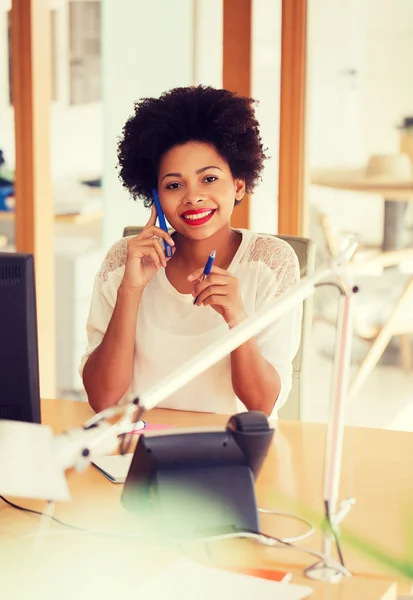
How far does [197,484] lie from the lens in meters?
1.08

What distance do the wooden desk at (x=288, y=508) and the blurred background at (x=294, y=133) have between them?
1.24 meters

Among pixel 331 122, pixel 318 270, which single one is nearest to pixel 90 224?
pixel 331 122

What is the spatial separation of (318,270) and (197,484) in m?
0.32

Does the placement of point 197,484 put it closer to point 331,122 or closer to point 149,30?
point 331,122

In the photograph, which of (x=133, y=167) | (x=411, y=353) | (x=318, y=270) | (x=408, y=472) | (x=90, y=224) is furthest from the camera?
(x=90, y=224)

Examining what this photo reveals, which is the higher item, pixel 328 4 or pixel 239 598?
pixel 328 4

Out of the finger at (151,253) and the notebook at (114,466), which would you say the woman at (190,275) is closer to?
the finger at (151,253)

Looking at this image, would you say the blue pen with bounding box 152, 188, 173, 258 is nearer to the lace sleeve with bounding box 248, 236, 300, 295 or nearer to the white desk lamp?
the lace sleeve with bounding box 248, 236, 300, 295

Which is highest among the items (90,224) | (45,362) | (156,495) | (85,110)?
(85,110)

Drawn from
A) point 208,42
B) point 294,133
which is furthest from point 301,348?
point 208,42

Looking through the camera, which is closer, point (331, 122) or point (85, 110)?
point (331, 122)

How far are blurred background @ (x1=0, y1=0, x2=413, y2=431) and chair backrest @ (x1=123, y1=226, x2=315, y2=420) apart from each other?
819 mm

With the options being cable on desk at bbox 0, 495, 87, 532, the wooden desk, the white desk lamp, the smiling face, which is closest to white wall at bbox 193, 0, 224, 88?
the smiling face

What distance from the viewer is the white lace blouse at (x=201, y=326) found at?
1757 mm
